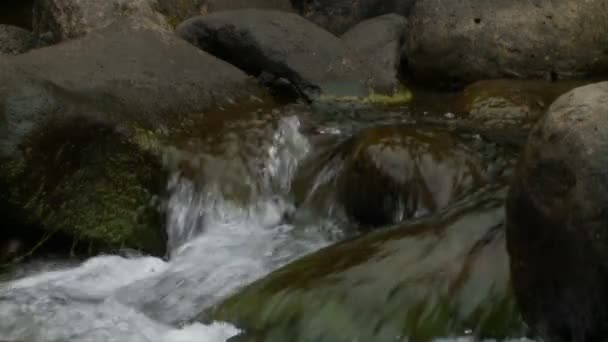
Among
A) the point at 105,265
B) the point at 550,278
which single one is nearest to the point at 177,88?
the point at 105,265

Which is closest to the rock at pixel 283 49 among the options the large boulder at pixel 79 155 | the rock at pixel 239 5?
the rock at pixel 239 5

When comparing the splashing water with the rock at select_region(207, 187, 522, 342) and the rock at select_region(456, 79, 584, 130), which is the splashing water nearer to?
the rock at select_region(207, 187, 522, 342)

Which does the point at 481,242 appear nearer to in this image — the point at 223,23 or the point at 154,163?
the point at 154,163

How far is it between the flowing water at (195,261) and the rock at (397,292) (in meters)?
0.12

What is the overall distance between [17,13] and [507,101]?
26.4ft

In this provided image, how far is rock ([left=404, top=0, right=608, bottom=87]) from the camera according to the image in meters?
7.21

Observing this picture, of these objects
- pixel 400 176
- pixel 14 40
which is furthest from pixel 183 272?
pixel 14 40

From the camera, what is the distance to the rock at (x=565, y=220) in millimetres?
3139

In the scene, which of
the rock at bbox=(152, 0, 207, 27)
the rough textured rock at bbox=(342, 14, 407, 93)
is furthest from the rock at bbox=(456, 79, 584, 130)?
the rock at bbox=(152, 0, 207, 27)

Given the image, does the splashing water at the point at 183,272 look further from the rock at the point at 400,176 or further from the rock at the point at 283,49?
the rock at the point at 283,49

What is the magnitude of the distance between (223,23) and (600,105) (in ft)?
14.1

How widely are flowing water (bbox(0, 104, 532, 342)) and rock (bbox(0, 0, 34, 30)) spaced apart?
21.7 feet

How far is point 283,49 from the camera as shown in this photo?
698 cm

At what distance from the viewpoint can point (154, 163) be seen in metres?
5.32
